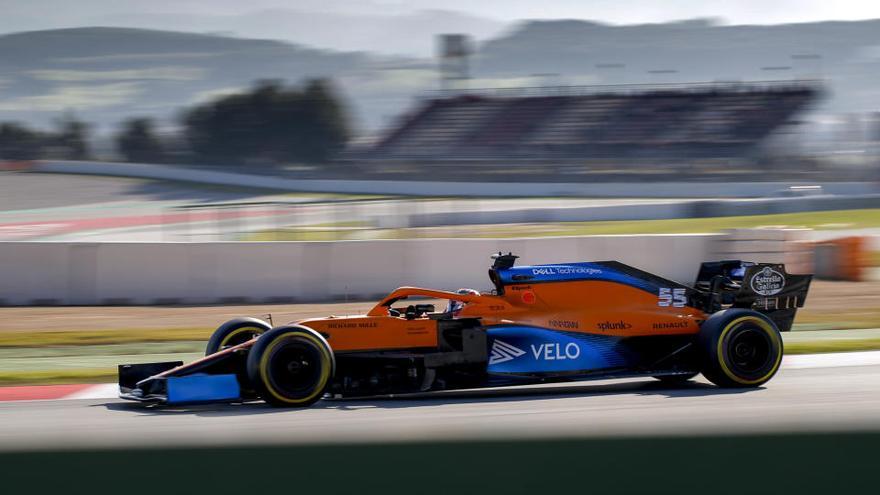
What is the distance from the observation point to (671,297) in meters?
8.91

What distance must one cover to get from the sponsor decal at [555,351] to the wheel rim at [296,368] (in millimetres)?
1671

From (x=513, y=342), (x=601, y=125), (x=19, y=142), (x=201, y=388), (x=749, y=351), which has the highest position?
(x=19, y=142)

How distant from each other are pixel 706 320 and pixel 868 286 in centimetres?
1093

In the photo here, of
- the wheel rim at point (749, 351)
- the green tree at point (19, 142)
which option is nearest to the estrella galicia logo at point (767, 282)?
the wheel rim at point (749, 351)

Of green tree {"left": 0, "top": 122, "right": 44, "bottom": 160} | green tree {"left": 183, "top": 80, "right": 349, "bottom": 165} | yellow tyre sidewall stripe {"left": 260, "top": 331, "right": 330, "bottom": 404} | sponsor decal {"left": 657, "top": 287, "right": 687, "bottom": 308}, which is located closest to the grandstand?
green tree {"left": 183, "top": 80, "right": 349, "bottom": 165}

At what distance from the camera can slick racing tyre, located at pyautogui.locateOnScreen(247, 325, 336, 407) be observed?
25.5 ft

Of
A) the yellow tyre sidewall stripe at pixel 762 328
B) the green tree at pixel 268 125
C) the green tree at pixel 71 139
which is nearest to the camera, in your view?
the yellow tyre sidewall stripe at pixel 762 328

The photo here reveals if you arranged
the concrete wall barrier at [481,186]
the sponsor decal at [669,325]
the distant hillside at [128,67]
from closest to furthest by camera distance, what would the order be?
the sponsor decal at [669,325], the concrete wall barrier at [481,186], the distant hillside at [128,67]

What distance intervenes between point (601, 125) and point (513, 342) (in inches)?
1883

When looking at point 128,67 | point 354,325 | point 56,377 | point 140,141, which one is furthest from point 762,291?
point 128,67

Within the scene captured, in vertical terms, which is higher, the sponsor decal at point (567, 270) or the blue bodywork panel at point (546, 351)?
the sponsor decal at point (567, 270)

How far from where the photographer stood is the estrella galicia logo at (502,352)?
8281mm

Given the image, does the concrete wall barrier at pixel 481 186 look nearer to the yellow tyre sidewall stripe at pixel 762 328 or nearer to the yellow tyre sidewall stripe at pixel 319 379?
the yellow tyre sidewall stripe at pixel 762 328

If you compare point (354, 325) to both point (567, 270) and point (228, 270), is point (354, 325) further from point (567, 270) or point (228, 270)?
point (228, 270)
